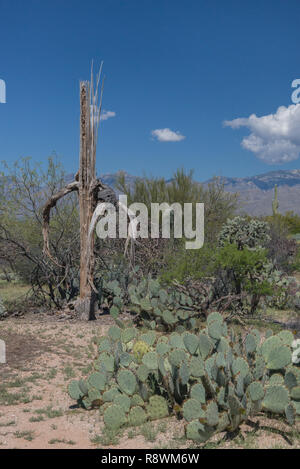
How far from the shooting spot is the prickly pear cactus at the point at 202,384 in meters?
3.96

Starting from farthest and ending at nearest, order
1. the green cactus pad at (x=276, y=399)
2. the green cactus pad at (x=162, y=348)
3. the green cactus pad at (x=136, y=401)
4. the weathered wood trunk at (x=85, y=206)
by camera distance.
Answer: the weathered wood trunk at (x=85, y=206)
the green cactus pad at (x=162, y=348)
the green cactus pad at (x=136, y=401)
the green cactus pad at (x=276, y=399)

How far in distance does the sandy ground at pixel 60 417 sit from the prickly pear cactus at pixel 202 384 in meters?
0.13

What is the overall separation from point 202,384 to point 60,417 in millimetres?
1549

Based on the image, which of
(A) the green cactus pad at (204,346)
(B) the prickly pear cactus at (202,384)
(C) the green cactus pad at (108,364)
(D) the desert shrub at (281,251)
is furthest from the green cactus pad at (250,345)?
(D) the desert shrub at (281,251)

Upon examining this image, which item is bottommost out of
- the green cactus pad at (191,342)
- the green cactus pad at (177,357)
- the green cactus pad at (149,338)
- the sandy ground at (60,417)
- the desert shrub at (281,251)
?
the sandy ground at (60,417)

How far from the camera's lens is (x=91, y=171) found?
9.75m

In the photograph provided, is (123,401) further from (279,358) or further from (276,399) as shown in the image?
(279,358)

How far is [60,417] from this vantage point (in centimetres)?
470

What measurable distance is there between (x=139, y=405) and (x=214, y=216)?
15356mm

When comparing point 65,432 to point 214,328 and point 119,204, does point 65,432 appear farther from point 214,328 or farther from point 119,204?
point 119,204

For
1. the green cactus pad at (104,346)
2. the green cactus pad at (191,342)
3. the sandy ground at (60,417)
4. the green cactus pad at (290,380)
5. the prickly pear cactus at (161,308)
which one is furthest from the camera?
the prickly pear cactus at (161,308)

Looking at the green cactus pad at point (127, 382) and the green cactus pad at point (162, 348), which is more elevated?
the green cactus pad at point (162, 348)

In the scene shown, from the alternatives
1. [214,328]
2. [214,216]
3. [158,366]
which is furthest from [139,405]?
[214,216]

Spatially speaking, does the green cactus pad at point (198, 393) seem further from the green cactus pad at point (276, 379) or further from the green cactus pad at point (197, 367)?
the green cactus pad at point (276, 379)
